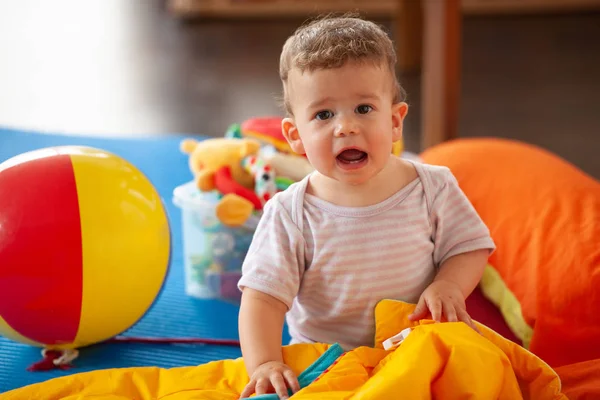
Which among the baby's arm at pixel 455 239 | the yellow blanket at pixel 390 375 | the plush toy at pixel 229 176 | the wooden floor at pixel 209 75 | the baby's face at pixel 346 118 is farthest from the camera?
the wooden floor at pixel 209 75

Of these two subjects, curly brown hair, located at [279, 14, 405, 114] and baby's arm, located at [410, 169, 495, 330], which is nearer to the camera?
curly brown hair, located at [279, 14, 405, 114]

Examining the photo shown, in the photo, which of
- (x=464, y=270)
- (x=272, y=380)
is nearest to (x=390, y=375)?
(x=272, y=380)

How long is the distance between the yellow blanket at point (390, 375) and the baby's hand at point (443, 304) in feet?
0.06

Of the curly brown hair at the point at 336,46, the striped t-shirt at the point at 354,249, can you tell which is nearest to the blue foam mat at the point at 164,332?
the striped t-shirt at the point at 354,249

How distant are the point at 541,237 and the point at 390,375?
0.58 m

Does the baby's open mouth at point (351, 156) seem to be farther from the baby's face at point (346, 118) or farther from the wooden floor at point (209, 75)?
the wooden floor at point (209, 75)

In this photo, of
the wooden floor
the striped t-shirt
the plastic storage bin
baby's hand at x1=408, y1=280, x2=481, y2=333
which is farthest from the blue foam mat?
the wooden floor

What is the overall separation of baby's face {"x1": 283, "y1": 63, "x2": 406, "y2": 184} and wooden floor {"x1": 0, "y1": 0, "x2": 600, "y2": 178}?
153cm

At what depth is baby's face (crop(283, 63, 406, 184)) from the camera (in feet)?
3.24

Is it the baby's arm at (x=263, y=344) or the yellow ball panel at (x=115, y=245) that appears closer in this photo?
the baby's arm at (x=263, y=344)

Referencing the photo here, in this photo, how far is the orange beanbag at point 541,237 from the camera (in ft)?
3.83

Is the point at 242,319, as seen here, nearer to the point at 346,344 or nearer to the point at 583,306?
the point at 346,344

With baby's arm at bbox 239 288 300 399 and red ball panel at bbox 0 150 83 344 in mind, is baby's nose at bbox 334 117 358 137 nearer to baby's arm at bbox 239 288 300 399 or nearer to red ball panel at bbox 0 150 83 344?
baby's arm at bbox 239 288 300 399

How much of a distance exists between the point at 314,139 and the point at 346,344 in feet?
0.99
